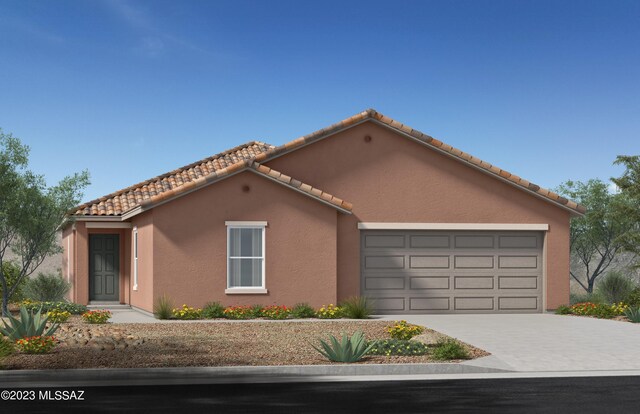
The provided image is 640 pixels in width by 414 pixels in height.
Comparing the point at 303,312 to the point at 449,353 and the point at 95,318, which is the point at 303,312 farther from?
the point at 449,353

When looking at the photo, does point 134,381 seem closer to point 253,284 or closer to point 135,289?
point 253,284

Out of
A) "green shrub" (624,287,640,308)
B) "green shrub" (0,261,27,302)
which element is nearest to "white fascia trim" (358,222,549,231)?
"green shrub" (624,287,640,308)

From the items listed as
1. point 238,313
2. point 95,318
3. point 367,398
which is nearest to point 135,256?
point 238,313

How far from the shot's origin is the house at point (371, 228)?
79.7 ft

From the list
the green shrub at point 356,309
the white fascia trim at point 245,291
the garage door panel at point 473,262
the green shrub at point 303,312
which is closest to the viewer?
the green shrub at point 303,312

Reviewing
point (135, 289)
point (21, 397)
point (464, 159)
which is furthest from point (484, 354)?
point (135, 289)

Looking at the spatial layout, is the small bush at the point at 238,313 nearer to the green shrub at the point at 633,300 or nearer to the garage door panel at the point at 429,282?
the garage door panel at the point at 429,282

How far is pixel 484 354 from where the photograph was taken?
15.5 meters

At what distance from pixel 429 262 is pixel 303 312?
4.64m

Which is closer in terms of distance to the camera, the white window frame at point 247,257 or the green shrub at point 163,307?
the green shrub at point 163,307

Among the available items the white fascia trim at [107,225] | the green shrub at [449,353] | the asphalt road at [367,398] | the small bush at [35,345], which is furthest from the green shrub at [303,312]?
the asphalt road at [367,398]

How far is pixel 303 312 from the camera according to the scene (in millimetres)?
23891

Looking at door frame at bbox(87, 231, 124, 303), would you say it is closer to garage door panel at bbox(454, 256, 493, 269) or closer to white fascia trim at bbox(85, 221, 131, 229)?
white fascia trim at bbox(85, 221, 131, 229)

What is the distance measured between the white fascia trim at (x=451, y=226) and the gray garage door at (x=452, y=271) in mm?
193
